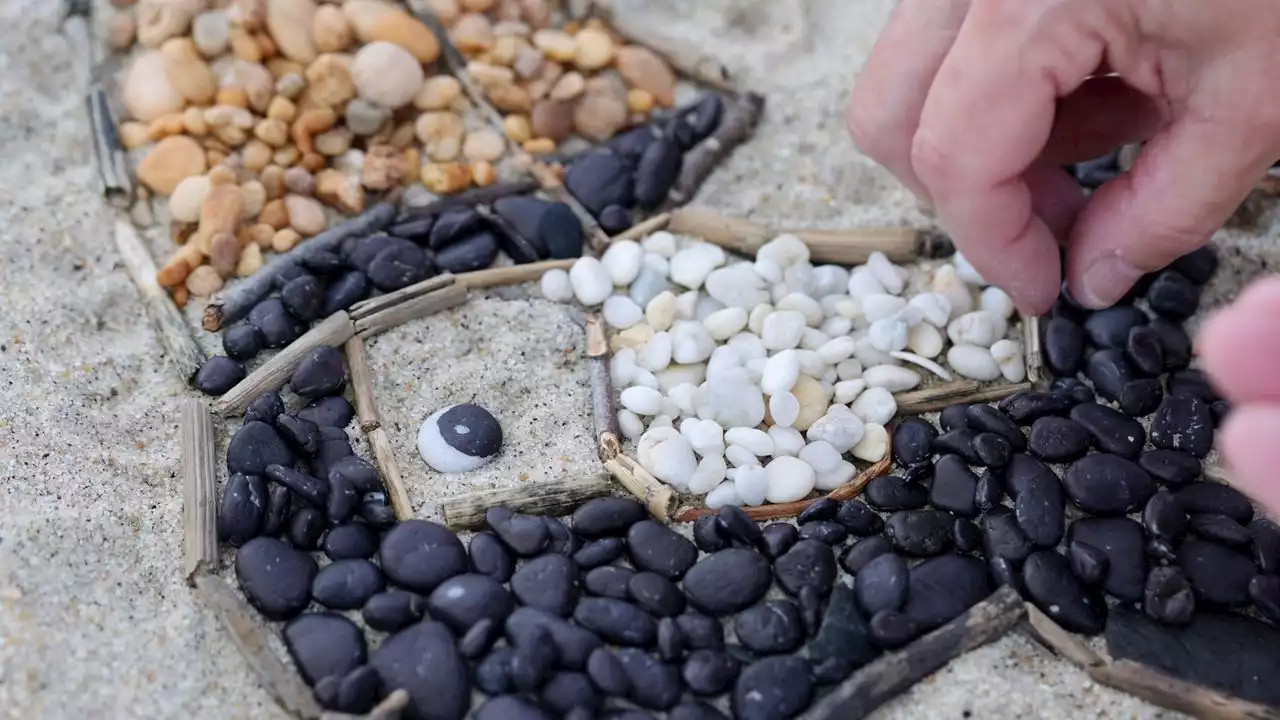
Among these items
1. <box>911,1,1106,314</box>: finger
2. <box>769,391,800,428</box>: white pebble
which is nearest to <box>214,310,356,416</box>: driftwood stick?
<box>769,391,800,428</box>: white pebble

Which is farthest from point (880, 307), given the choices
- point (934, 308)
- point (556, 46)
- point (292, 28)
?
point (292, 28)

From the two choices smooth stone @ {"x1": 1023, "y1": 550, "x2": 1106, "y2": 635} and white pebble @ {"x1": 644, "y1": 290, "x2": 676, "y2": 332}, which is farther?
white pebble @ {"x1": 644, "y1": 290, "x2": 676, "y2": 332}

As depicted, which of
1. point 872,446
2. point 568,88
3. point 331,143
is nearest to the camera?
point 872,446

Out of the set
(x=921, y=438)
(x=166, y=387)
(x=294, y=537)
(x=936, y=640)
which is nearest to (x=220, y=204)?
(x=166, y=387)

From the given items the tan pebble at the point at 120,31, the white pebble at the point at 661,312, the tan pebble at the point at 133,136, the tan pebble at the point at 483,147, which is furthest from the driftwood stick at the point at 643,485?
the tan pebble at the point at 120,31

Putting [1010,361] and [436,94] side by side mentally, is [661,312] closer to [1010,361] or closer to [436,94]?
[1010,361]

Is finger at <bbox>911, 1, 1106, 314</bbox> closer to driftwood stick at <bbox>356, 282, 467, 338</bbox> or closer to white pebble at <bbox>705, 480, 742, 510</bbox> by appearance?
white pebble at <bbox>705, 480, 742, 510</bbox>

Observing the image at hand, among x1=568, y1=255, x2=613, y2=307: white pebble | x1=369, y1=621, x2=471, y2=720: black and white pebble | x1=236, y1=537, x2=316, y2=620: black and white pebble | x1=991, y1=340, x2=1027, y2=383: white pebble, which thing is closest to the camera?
x1=369, y1=621, x2=471, y2=720: black and white pebble
